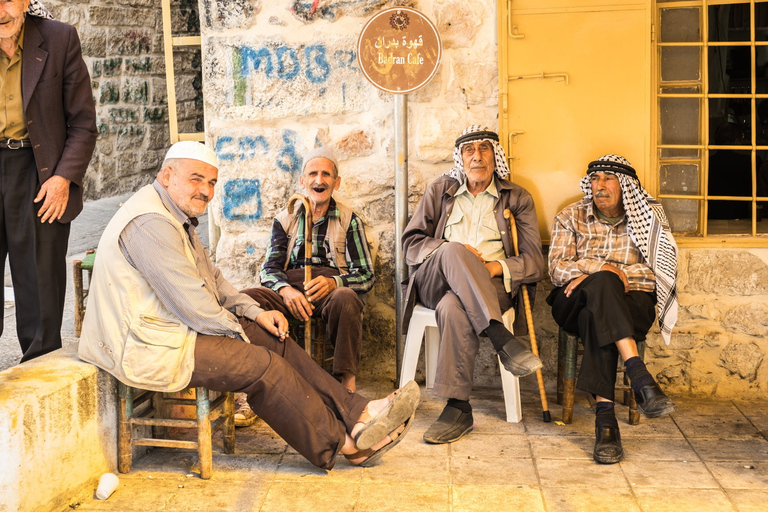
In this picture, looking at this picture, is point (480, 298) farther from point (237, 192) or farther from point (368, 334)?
point (237, 192)

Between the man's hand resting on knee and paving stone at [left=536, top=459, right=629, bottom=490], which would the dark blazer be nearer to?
the man's hand resting on knee

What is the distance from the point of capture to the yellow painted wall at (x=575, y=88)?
4.19m

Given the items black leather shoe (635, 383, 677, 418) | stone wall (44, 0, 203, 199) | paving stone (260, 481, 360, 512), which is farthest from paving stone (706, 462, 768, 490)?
stone wall (44, 0, 203, 199)

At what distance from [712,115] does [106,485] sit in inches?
136

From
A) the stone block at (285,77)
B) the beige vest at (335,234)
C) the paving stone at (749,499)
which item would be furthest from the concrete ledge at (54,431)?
the paving stone at (749,499)

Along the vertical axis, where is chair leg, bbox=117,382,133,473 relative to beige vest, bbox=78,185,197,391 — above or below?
below

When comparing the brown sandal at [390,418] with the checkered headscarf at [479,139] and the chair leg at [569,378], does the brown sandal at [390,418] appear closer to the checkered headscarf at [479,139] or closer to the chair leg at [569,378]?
the chair leg at [569,378]

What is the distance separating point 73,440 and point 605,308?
7.39 ft

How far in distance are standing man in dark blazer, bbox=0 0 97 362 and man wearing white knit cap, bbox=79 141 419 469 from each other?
0.59 meters

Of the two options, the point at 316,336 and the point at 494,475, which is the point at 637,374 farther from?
the point at 316,336

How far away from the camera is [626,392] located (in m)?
4.22

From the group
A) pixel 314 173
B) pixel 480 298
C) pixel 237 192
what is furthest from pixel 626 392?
pixel 237 192

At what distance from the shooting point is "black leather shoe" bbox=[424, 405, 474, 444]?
363 centimetres

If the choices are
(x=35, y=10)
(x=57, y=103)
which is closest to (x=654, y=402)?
(x=57, y=103)
